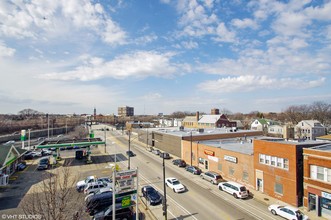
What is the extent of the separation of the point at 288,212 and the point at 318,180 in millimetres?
4659

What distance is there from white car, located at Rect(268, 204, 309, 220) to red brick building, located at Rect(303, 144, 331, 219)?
→ 2456 millimetres

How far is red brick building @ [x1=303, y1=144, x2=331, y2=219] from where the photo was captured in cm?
2066

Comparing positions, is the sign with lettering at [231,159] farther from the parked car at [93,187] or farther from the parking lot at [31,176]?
the parking lot at [31,176]

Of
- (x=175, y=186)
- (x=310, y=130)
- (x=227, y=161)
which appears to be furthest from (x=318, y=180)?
(x=310, y=130)

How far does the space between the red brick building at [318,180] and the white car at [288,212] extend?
2456 mm

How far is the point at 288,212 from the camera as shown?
20344 mm

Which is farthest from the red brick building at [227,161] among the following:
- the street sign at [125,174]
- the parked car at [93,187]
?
the parked car at [93,187]

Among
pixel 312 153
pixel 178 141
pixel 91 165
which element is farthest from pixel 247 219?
pixel 91 165

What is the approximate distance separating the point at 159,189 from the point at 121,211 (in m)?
9.01

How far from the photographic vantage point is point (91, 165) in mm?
43344

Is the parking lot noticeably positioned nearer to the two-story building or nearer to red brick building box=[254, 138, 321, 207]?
red brick building box=[254, 138, 321, 207]

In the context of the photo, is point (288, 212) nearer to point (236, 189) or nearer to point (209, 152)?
point (236, 189)

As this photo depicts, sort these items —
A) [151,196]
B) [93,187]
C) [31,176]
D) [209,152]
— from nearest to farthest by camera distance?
[151,196], [93,187], [31,176], [209,152]

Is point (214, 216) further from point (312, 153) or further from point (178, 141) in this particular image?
point (178, 141)
